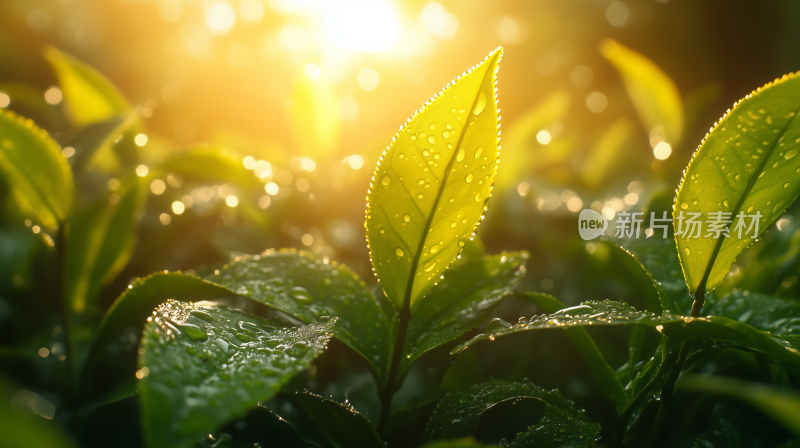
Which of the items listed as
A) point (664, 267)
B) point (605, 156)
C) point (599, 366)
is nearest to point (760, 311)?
point (664, 267)

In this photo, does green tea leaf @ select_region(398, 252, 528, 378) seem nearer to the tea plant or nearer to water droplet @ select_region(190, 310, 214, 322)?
the tea plant

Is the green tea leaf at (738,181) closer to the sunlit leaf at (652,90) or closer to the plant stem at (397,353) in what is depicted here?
the plant stem at (397,353)

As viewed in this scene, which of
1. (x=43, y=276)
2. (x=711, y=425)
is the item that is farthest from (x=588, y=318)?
(x=43, y=276)

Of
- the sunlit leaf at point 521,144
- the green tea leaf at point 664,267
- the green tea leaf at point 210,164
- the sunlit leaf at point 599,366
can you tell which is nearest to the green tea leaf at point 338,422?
the sunlit leaf at point 599,366

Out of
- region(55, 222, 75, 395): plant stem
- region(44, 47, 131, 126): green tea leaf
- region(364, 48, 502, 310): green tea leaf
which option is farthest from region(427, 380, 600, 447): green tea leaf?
region(44, 47, 131, 126): green tea leaf

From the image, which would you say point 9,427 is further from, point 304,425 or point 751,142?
point 751,142

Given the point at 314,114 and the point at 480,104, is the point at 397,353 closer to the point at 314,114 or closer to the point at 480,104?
the point at 480,104
